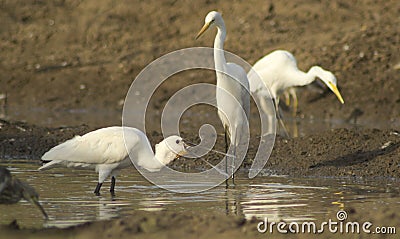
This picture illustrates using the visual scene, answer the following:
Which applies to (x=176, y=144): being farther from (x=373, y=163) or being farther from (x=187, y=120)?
(x=187, y=120)

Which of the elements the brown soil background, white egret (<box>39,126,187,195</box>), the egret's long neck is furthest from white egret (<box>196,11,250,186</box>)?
white egret (<box>39,126,187,195</box>)

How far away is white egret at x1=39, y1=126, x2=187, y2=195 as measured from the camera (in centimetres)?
1092

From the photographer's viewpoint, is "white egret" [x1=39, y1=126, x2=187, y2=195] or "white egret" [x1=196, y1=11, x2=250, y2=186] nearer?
"white egret" [x1=39, y1=126, x2=187, y2=195]

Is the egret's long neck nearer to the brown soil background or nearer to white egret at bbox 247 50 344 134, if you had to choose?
the brown soil background

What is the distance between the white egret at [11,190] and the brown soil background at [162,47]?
6165mm

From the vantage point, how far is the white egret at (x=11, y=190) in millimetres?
8164

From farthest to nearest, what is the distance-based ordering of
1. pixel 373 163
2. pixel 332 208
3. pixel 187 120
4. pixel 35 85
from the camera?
pixel 35 85, pixel 187 120, pixel 373 163, pixel 332 208

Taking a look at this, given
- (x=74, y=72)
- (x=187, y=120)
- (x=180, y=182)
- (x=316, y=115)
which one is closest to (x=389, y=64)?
(x=316, y=115)

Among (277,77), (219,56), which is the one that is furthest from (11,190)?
(277,77)

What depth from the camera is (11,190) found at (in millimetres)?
8273

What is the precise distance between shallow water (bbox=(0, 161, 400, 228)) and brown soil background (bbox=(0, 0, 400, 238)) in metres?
2.86

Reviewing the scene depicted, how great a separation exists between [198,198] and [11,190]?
272cm

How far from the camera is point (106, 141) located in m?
11.1

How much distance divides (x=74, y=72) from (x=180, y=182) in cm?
1102
